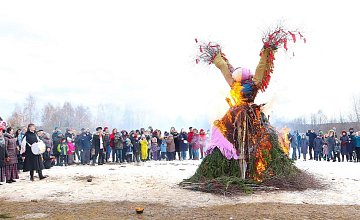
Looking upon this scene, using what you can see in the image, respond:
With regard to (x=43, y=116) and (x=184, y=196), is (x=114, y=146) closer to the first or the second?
(x=184, y=196)

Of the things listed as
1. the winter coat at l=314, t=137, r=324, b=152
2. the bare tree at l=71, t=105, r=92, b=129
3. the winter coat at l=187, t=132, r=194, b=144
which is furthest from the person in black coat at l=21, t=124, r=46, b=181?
the bare tree at l=71, t=105, r=92, b=129

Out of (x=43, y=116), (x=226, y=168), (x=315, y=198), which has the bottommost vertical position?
(x=315, y=198)

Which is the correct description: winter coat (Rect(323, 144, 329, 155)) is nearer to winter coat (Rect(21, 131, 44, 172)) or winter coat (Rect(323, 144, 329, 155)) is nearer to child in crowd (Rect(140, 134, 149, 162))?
child in crowd (Rect(140, 134, 149, 162))

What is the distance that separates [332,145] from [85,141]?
1329cm

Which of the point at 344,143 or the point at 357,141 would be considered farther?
the point at 344,143

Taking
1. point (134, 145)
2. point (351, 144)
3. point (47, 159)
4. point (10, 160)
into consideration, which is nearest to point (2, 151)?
point (10, 160)

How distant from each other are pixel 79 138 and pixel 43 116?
2324 inches

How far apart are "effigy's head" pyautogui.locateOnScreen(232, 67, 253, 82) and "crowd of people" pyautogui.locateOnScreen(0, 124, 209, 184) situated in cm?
398

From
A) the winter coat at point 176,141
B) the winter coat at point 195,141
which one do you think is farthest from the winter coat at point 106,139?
the winter coat at point 195,141

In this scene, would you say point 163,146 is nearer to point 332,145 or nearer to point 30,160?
point 332,145

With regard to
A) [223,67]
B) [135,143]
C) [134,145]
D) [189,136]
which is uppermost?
[223,67]

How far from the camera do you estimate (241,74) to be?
10.1m

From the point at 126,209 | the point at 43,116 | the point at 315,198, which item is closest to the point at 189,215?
the point at 126,209

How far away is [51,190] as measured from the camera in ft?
31.9
